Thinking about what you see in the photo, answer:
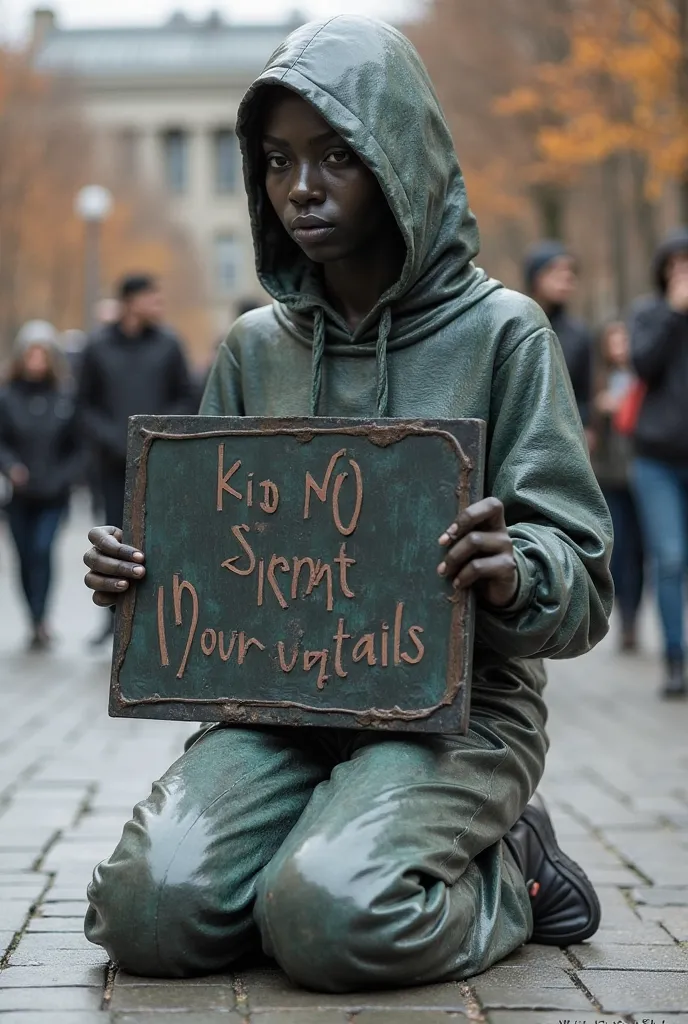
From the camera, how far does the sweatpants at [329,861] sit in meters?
3.36

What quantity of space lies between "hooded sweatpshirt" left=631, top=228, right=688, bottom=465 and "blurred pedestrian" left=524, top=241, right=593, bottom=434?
363 millimetres

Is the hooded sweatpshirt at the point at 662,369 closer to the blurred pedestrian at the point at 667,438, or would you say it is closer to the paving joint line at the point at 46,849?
the blurred pedestrian at the point at 667,438

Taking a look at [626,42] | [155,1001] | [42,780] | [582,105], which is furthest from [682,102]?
[155,1001]

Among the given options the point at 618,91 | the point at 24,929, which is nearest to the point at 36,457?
the point at 24,929

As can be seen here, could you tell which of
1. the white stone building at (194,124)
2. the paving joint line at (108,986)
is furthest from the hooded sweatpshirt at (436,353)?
the white stone building at (194,124)

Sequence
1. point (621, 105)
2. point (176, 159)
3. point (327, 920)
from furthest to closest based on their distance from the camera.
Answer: point (176, 159) < point (621, 105) < point (327, 920)

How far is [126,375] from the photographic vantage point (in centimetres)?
1029

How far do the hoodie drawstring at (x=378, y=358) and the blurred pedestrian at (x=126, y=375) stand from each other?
613cm

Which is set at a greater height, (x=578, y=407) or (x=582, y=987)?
(x=578, y=407)

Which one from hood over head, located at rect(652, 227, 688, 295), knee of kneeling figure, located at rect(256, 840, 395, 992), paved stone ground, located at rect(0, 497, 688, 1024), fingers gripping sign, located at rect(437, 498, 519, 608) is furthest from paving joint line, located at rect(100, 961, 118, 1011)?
hood over head, located at rect(652, 227, 688, 295)

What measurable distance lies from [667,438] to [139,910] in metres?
5.51

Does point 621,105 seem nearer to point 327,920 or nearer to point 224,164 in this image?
point 327,920

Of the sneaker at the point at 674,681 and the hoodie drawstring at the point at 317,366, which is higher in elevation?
the hoodie drawstring at the point at 317,366

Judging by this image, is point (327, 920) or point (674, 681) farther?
point (674, 681)
